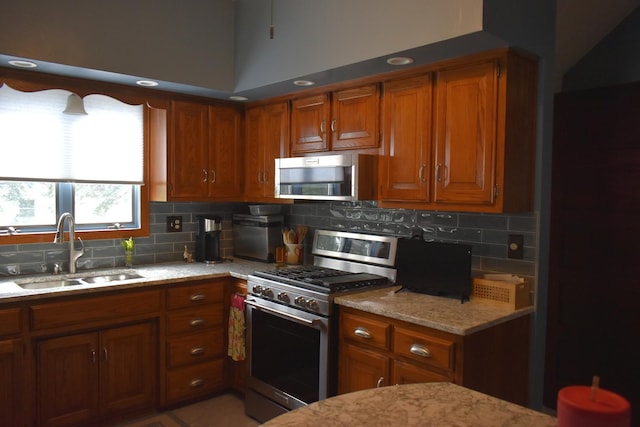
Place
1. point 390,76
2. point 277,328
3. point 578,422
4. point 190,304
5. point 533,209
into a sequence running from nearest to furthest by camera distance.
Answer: point 578,422, point 533,209, point 390,76, point 277,328, point 190,304

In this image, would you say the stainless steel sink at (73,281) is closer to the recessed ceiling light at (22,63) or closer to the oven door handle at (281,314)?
the oven door handle at (281,314)

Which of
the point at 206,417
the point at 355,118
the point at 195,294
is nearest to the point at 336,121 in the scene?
the point at 355,118

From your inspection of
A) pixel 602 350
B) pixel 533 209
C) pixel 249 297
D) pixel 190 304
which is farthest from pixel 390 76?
pixel 602 350

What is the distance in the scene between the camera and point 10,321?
2611 millimetres

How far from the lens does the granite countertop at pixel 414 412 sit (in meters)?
1.18

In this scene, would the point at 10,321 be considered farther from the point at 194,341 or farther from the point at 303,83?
the point at 303,83

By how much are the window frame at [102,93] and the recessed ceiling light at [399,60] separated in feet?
5.62

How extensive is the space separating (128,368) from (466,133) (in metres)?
2.45

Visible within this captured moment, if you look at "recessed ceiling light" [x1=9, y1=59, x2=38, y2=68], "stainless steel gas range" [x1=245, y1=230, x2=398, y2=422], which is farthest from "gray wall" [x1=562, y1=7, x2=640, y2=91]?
"recessed ceiling light" [x1=9, y1=59, x2=38, y2=68]

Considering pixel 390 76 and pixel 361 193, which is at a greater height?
pixel 390 76

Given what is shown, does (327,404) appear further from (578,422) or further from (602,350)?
(602,350)

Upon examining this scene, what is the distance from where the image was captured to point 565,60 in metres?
3.21

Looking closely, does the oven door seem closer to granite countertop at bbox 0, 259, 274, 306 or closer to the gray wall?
granite countertop at bbox 0, 259, 274, 306

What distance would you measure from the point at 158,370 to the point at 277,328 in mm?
870
